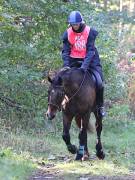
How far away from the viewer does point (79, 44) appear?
992 centimetres

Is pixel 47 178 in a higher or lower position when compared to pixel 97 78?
lower

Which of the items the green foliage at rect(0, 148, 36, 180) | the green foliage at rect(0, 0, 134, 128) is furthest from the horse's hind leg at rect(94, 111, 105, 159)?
the green foliage at rect(0, 0, 134, 128)

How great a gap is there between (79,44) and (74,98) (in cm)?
111

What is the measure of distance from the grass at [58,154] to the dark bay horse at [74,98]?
68 cm

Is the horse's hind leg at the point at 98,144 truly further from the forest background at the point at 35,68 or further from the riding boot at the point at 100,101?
the forest background at the point at 35,68

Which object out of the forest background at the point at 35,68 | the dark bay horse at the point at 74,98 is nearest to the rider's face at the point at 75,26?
the dark bay horse at the point at 74,98

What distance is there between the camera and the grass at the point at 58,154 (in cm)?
845

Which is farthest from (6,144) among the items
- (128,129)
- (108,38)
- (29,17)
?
(128,129)

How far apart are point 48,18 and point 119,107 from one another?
567 centimetres

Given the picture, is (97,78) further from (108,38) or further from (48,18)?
(108,38)

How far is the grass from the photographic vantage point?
27.7 ft

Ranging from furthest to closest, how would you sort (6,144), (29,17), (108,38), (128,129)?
(128,129), (108,38), (29,17), (6,144)

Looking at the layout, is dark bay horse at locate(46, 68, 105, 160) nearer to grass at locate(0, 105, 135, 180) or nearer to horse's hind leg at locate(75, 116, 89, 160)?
horse's hind leg at locate(75, 116, 89, 160)

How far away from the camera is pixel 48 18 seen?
14258 mm
